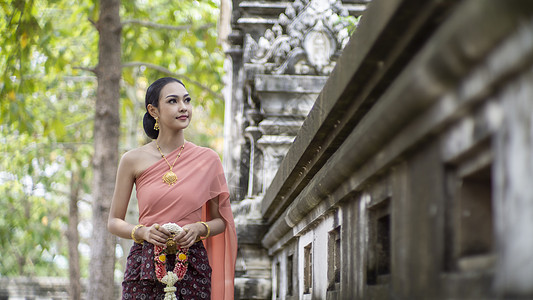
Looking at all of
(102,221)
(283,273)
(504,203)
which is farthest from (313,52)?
(504,203)

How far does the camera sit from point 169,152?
143 inches

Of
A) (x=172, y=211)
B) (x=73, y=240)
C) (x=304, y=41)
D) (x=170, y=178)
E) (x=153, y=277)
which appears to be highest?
(x=304, y=41)

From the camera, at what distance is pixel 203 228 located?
3.45 m

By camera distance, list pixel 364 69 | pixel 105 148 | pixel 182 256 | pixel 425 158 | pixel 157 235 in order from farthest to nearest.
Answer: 1. pixel 105 148
2. pixel 182 256
3. pixel 157 235
4. pixel 364 69
5. pixel 425 158

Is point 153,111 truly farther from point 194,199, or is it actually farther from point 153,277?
point 153,277

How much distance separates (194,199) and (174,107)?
1.53ft

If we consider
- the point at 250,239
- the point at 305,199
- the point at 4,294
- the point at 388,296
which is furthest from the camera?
the point at 4,294

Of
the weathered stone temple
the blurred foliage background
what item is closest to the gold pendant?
the weathered stone temple

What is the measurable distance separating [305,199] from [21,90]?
4968mm

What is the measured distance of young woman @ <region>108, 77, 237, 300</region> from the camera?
11.0 ft

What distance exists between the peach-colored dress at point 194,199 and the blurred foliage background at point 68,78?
3.58 m

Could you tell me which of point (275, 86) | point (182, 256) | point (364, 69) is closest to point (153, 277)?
point (182, 256)

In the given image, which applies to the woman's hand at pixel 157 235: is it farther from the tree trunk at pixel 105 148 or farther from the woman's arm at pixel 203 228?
the tree trunk at pixel 105 148

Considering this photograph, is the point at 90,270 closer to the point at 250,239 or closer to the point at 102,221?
the point at 102,221
